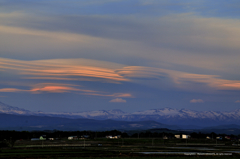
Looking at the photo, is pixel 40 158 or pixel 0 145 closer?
pixel 40 158

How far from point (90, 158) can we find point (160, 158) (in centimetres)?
1958

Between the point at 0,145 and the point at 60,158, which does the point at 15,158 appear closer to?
the point at 60,158

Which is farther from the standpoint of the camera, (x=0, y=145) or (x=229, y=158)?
(x=0, y=145)

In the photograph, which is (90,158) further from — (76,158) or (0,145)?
(0,145)

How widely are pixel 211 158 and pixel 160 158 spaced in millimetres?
14384

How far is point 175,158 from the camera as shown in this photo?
9825cm

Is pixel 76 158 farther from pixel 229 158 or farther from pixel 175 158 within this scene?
pixel 229 158

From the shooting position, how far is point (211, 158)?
98125 mm

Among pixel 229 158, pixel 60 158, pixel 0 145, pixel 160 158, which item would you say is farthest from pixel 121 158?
pixel 0 145

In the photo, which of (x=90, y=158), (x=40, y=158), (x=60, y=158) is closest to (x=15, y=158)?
(x=40, y=158)

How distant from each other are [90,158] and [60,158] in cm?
830

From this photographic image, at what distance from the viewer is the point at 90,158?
97750 mm

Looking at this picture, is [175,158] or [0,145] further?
[0,145]

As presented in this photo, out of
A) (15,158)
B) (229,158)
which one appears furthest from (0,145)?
(229,158)
